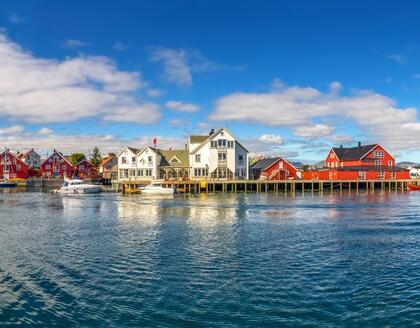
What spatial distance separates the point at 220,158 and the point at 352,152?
1363 inches

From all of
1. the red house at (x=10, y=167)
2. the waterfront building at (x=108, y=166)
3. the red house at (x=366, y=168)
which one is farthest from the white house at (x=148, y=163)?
the red house at (x=10, y=167)

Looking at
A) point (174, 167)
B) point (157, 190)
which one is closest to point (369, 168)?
point (174, 167)

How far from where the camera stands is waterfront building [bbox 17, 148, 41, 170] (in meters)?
133

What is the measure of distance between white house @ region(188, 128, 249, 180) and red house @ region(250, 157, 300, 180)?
655 centimetres

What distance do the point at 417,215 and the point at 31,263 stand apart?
3580cm

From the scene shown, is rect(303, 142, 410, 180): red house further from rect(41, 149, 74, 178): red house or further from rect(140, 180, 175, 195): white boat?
rect(41, 149, 74, 178): red house

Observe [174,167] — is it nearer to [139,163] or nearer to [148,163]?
[148,163]

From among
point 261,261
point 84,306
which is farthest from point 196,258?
point 84,306

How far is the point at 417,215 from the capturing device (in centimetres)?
4162

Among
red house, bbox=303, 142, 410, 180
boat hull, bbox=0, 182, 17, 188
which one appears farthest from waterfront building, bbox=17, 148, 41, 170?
red house, bbox=303, 142, 410, 180

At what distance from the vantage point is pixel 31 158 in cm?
13712

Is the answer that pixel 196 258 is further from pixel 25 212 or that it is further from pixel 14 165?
pixel 14 165

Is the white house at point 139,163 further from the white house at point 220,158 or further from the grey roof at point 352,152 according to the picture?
the grey roof at point 352,152

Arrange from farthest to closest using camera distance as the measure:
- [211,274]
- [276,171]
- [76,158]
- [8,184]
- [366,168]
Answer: [76,158]
[8,184]
[366,168]
[276,171]
[211,274]
